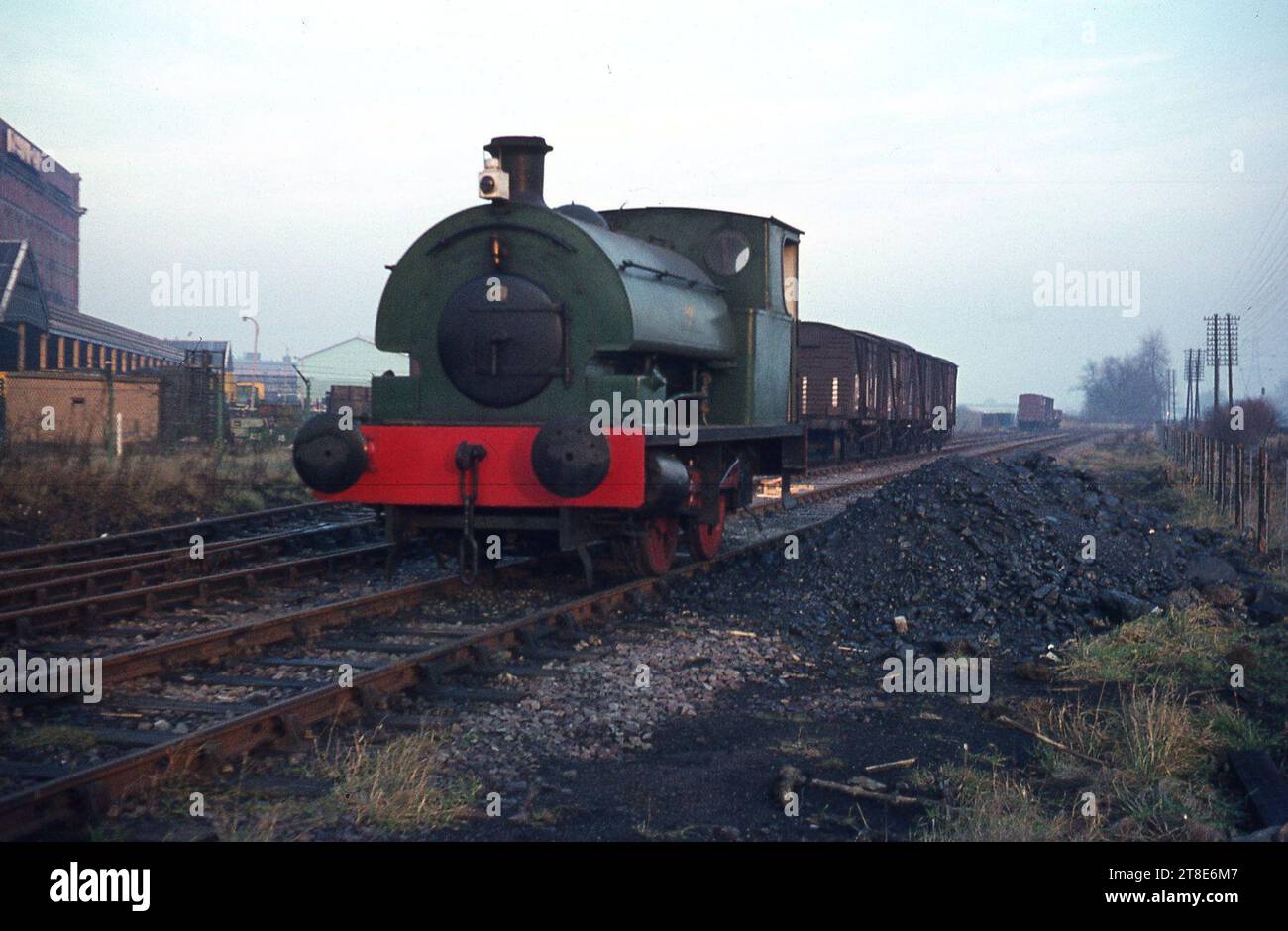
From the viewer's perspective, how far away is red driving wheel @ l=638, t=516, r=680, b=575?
29.5 feet

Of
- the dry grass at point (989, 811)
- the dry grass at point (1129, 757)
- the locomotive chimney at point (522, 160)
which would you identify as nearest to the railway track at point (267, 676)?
the dry grass at point (989, 811)

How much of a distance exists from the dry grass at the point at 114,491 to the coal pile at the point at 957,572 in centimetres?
727

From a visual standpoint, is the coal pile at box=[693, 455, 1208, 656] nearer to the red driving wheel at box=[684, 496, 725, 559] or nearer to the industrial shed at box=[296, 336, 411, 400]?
the red driving wheel at box=[684, 496, 725, 559]

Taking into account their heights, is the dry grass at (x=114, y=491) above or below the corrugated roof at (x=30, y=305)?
below

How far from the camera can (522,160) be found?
8.50 metres

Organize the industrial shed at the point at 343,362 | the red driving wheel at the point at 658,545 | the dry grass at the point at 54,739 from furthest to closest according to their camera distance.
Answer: the industrial shed at the point at 343,362 → the red driving wheel at the point at 658,545 → the dry grass at the point at 54,739

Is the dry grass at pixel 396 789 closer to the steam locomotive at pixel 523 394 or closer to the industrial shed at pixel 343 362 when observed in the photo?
the steam locomotive at pixel 523 394

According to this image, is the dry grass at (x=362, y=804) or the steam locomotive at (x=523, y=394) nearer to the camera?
the dry grass at (x=362, y=804)

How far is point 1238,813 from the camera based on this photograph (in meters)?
4.45

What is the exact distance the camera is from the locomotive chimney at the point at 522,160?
8461 millimetres

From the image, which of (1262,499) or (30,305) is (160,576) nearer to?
(1262,499)

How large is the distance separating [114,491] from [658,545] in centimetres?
772

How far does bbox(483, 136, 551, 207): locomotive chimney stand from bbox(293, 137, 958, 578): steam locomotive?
11 millimetres
